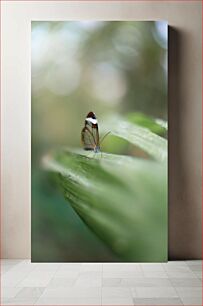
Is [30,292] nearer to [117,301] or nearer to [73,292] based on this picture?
[73,292]

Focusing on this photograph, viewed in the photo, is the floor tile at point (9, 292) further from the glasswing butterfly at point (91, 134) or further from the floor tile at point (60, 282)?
the glasswing butterfly at point (91, 134)

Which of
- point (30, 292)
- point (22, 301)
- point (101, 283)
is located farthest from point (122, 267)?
point (22, 301)

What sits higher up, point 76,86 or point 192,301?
point 76,86

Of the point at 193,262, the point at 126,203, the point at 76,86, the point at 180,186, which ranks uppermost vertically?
the point at 76,86

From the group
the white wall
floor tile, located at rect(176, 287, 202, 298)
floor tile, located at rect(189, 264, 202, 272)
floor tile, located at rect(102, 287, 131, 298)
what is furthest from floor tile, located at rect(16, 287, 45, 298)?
floor tile, located at rect(189, 264, 202, 272)

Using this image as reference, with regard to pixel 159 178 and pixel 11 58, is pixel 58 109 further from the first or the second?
pixel 159 178

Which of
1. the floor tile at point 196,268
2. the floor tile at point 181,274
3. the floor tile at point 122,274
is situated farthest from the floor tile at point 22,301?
the floor tile at point 196,268

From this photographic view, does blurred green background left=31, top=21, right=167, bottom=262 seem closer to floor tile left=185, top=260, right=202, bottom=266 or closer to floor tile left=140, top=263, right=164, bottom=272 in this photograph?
floor tile left=140, top=263, right=164, bottom=272
